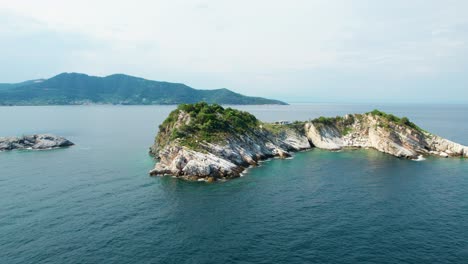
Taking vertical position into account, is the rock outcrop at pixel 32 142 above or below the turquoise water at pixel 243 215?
above

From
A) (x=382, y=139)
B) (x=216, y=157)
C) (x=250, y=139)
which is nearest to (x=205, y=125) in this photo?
(x=216, y=157)

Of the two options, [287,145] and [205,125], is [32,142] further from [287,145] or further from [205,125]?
[287,145]

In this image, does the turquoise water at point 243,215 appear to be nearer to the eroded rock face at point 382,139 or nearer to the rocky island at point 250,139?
the rocky island at point 250,139

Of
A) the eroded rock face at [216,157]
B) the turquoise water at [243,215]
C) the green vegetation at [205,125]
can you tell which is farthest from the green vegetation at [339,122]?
the turquoise water at [243,215]

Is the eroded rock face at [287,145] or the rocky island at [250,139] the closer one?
the eroded rock face at [287,145]

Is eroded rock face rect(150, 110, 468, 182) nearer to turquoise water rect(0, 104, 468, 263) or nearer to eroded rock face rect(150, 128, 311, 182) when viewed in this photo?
eroded rock face rect(150, 128, 311, 182)

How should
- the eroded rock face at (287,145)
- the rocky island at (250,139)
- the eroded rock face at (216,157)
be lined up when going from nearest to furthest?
the eroded rock face at (216,157), the eroded rock face at (287,145), the rocky island at (250,139)

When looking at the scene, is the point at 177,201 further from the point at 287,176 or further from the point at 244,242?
the point at 287,176
